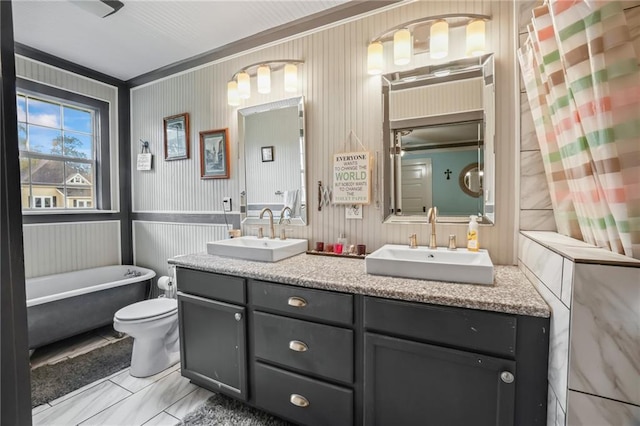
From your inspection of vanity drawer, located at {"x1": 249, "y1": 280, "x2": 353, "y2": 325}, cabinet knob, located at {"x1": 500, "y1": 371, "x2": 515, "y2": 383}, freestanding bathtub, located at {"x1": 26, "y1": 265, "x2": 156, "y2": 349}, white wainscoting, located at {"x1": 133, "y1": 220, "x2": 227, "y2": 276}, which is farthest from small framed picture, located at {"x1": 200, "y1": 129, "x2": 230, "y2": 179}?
cabinet knob, located at {"x1": 500, "y1": 371, "x2": 515, "y2": 383}

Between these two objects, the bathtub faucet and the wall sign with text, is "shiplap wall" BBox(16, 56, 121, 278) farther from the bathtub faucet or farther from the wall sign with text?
the wall sign with text

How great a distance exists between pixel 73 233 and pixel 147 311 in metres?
1.43

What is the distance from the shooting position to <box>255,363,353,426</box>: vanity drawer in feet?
4.34

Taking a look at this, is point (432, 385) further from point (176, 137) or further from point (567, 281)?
point (176, 137)

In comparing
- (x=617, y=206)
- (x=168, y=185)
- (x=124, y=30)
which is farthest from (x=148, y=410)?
(x=124, y=30)

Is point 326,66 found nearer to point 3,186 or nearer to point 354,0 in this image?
point 354,0

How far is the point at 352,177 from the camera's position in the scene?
190 centimetres

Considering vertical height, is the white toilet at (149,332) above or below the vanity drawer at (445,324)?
below

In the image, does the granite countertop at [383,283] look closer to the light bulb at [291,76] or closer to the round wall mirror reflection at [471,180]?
the round wall mirror reflection at [471,180]

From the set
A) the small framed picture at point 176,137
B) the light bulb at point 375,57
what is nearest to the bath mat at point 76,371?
the small framed picture at point 176,137

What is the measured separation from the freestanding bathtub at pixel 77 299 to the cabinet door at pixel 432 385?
2.35 m

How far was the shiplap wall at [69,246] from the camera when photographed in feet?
8.27

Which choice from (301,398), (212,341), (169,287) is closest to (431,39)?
(301,398)

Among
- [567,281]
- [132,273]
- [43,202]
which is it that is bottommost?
[132,273]
